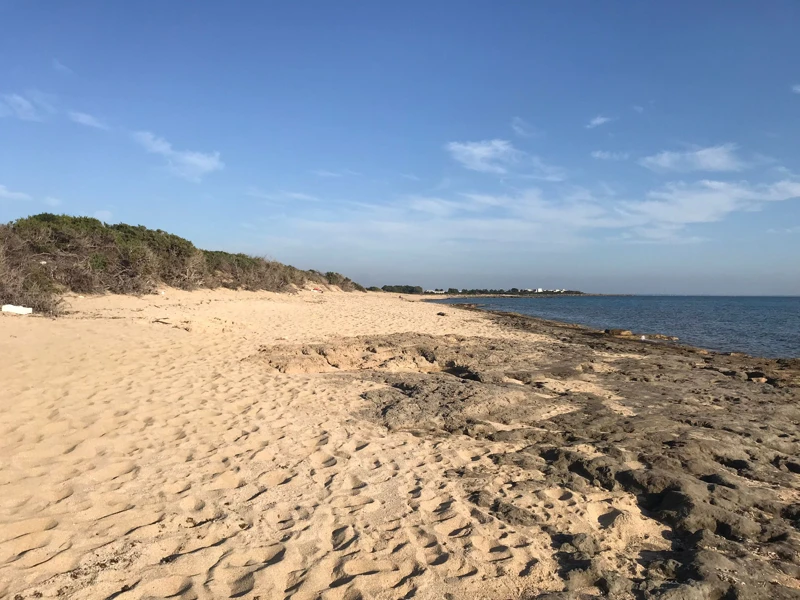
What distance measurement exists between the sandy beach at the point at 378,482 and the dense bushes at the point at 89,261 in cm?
660

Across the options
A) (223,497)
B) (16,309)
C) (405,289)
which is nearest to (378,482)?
(223,497)

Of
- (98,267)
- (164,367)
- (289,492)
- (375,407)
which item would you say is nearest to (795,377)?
(375,407)

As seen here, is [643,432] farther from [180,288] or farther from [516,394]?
[180,288]

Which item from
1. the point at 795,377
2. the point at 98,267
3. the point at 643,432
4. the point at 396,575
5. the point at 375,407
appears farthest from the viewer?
the point at 98,267

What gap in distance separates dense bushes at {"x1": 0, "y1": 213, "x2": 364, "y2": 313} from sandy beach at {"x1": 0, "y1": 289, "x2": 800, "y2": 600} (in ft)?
21.7

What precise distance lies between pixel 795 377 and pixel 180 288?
22752 mm

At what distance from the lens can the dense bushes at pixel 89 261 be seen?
13.2m

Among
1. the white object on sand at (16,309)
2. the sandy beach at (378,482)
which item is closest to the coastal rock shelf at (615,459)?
the sandy beach at (378,482)

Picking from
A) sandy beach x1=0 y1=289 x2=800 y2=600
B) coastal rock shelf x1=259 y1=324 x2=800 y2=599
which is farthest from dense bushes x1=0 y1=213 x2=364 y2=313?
coastal rock shelf x1=259 y1=324 x2=800 y2=599

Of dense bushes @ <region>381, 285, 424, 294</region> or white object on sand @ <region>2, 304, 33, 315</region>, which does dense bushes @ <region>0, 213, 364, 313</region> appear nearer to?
white object on sand @ <region>2, 304, 33, 315</region>

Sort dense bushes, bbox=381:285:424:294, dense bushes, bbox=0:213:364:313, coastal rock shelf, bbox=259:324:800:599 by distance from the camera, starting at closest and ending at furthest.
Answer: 1. coastal rock shelf, bbox=259:324:800:599
2. dense bushes, bbox=0:213:364:313
3. dense bushes, bbox=381:285:424:294

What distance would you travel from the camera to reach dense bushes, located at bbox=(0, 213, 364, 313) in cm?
1320

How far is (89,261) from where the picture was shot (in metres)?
18.0

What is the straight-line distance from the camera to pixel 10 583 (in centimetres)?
248
